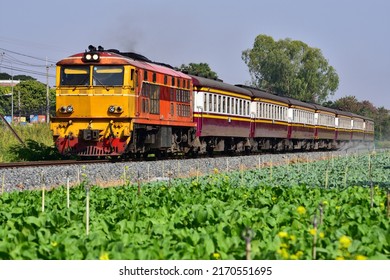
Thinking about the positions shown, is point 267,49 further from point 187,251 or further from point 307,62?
point 187,251

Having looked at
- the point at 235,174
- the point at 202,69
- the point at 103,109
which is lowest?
the point at 235,174

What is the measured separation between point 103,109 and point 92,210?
46.2ft

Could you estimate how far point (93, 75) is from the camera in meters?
26.3

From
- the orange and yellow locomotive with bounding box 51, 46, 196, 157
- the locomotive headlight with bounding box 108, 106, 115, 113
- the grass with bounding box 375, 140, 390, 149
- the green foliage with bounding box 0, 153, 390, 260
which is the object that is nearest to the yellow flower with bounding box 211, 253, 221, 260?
the green foliage with bounding box 0, 153, 390, 260

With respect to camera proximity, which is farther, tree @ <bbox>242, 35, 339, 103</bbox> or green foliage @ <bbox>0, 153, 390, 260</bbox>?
tree @ <bbox>242, 35, 339, 103</bbox>

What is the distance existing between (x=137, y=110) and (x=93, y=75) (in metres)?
1.87

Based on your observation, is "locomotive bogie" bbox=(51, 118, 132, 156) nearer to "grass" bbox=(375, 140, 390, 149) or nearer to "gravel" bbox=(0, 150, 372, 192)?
"gravel" bbox=(0, 150, 372, 192)

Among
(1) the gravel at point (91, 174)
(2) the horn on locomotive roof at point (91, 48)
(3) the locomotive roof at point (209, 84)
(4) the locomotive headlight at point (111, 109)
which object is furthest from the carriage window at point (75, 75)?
(3) the locomotive roof at point (209, 84)

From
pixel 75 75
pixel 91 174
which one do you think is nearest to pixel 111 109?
pixel 75 75

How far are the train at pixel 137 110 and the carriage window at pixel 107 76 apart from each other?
32mm

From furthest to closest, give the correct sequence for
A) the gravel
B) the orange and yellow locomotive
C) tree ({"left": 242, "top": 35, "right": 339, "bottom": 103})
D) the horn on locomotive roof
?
tree ({"left": 242, "top": 35, "right": 339, "bottom": 103})
the horn on locomotive roof
the orange and yellow locomotive
the gravel

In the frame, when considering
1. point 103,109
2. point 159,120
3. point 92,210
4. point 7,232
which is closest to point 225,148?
point 159,120

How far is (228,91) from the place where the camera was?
37094 millimetres

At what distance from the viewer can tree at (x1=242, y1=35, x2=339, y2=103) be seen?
102 m
